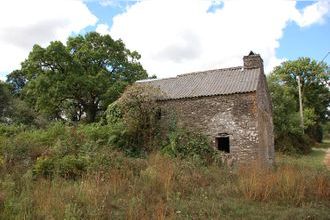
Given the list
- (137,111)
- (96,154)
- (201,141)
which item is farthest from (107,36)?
(96,154)

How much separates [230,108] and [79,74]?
59.0 ft

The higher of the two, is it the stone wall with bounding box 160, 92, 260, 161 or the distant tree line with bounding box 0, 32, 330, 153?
the distant tree line with bounding box 0, 32, 330, 153

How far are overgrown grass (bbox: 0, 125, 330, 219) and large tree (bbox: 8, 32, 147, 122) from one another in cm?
1943

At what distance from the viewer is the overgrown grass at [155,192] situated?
6.59 metres

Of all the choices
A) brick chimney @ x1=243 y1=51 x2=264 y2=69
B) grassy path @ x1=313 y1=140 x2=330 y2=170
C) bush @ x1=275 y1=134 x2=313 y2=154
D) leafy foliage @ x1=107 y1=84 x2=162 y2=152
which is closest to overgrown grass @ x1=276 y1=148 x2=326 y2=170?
grassy path @ x1=313 y1=140 x2=330 y2=170

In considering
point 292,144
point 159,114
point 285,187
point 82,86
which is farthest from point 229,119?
point 82,86

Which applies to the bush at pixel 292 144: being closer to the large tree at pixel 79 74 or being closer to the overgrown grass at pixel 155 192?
the large tree at pixel 79 74

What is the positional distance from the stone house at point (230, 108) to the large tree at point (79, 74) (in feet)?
38.9

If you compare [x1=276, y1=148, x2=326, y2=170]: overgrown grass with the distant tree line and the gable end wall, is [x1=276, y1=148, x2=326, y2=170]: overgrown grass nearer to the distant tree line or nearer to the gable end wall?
the gable end wall

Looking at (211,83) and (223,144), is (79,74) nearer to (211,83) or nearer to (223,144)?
(211,83)

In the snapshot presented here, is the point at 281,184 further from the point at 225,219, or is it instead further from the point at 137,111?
the point at 137,111

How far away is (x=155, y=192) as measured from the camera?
323 inches

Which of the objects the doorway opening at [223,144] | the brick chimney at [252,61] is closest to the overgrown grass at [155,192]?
the doorway opening at [223,144]

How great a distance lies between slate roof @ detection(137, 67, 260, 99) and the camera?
59.4 feet
